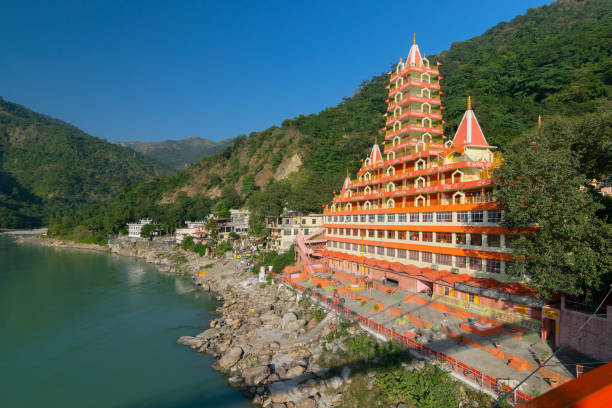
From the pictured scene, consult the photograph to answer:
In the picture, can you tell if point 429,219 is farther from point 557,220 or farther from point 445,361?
point 445,361

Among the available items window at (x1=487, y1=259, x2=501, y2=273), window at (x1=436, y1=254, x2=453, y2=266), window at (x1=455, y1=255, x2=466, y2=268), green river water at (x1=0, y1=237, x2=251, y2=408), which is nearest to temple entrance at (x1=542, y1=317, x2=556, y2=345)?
window at (x1=487, y1=259, x2=501, y2=273)

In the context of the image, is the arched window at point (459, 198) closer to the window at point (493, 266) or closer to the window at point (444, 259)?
the window at point (444, 259)

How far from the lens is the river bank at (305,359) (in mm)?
14867

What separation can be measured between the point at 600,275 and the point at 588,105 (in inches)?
1519

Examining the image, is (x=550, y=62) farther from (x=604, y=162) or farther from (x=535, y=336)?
(x=535, y=336)

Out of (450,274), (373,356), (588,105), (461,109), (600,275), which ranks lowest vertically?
(373,356)

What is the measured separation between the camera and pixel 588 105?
135ft

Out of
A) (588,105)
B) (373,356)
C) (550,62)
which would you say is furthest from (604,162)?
(550,62)

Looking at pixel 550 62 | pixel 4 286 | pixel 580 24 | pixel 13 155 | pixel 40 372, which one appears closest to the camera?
pixel 40 372

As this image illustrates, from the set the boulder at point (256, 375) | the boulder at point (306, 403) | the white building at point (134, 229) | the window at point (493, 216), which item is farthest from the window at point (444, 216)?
the white building at point (134, 229)

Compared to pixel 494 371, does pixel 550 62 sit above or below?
above

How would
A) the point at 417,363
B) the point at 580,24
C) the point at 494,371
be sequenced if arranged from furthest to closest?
the point at 580,24
the point at 417,363
the point at 494,371

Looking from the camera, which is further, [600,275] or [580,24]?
[580,24]

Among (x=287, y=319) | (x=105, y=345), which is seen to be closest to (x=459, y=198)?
(x=287, y=319)
